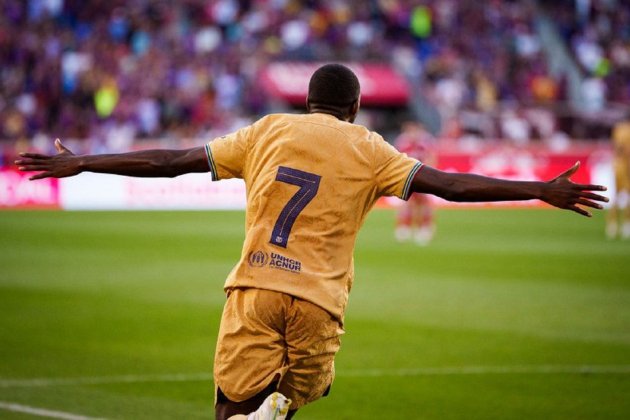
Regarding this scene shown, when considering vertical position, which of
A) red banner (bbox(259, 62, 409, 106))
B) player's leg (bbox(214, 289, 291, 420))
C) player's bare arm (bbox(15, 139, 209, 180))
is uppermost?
red banner (bbox(259, 62, 409, 106))

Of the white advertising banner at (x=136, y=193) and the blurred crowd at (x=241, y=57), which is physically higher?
the blurred crowd at (x=241, y=57)

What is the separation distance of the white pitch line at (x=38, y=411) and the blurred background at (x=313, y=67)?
21.9 m

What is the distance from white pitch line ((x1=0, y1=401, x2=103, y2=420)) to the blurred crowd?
22.0 meters

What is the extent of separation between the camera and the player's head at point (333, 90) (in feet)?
16.3

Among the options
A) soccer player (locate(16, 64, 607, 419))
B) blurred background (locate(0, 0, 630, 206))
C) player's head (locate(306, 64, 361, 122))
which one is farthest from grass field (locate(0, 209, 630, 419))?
blurred background (locate(0, 0, 630, 206))

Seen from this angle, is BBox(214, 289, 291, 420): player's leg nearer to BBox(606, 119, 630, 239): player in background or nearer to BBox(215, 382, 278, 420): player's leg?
BBox(215, 382, 278, 420): player's leg

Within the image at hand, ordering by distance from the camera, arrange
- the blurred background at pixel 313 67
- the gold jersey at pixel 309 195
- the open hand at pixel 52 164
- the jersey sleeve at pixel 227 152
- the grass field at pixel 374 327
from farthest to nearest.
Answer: the blurred background at pixel 313 67 < the grass field at pixel 374 327 < the open hand at pixel 52 164 < the jersey sleeve at pixel 227 152 < the gold jersey at pixel 309 195

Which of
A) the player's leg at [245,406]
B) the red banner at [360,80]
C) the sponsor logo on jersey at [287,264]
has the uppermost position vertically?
the red banner at [360,80]

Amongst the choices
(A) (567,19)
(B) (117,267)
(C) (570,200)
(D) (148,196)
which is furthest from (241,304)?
(A) (567,19)

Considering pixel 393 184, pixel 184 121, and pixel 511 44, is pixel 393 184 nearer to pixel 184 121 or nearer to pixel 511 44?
pixel 184 121

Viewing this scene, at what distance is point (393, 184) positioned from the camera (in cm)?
483

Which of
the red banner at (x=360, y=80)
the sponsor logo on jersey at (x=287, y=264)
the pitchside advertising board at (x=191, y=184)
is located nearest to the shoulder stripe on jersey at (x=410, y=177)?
the sponsor logo on jersey at (x=287, y=264)

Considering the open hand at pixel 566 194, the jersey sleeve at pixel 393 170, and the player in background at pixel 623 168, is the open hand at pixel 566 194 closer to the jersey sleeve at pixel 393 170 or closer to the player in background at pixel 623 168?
the jersey sleeve at pixel 393 170

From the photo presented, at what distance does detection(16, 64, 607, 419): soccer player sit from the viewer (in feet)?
15.5
